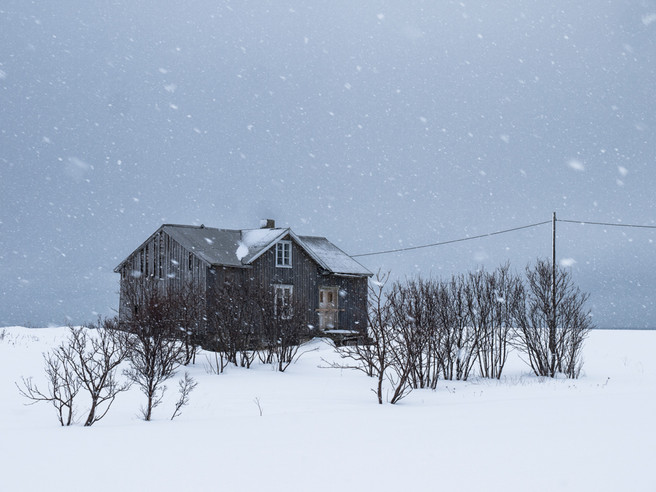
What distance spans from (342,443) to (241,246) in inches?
926

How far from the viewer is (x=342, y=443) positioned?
27.1 ft

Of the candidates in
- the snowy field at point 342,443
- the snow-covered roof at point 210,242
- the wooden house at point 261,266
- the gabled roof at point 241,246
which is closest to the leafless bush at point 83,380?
the snowy field at point 342,443

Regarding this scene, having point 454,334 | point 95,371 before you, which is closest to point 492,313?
point 454,334

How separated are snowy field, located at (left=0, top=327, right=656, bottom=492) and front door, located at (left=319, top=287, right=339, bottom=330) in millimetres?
16278

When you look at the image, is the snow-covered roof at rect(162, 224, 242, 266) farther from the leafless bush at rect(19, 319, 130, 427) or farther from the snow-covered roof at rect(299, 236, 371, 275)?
the leafless bush at rect(19, 319, 130, 427)

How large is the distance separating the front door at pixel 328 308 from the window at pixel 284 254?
2.45 meters

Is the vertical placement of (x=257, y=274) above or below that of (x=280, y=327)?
above

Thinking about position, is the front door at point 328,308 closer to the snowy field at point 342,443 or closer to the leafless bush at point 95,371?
the snowy field at point 342,443

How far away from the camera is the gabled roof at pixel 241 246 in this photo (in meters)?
28.9

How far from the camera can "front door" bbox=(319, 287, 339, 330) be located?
3183 cm

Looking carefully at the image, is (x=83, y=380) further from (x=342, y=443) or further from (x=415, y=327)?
(x=415, y=327)

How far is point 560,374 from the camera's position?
20.0 meters

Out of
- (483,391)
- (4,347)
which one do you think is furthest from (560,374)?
(4,347)

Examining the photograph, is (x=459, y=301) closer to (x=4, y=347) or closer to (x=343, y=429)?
(x=343, y=429)
